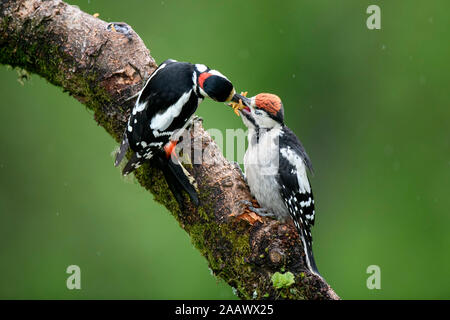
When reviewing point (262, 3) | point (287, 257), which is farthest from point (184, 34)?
point (287, 257)

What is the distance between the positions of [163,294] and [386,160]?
9.80ft

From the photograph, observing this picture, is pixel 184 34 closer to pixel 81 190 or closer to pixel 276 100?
pixel 81 190

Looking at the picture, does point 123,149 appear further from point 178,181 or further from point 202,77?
point 202,77

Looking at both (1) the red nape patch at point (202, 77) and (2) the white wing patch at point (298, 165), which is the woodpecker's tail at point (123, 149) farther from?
(2) the white wing patch at point (298, 165)

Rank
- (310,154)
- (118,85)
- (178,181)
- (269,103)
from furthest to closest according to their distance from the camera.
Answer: (310,154)
(269,103)
(118,85)
(178,181)

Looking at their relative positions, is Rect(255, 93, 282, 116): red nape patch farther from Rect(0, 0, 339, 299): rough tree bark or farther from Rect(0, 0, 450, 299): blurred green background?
Rect(0, 0, 450, 299): blurred green background

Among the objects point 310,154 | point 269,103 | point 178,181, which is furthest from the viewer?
point 310,154

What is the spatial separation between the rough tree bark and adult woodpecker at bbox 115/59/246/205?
0.10 m

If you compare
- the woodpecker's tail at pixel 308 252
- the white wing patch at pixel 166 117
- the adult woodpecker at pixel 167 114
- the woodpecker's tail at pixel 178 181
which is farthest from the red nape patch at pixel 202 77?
the woodpecker's tail at pixel 308 252

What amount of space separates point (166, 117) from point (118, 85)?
324 mm

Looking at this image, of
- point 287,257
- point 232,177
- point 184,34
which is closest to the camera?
point 287,257

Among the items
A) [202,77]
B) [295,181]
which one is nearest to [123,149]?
[202,77]

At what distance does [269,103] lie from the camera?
3422 mm

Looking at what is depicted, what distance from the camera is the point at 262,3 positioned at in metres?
6.39
